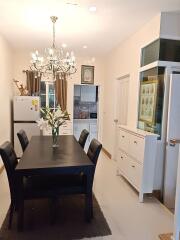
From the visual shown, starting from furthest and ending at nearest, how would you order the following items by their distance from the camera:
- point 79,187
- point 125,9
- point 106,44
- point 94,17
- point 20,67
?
1. point 20,67
2. point 106,44
3. point 94,17
4. point 125,9
5. point 79,187

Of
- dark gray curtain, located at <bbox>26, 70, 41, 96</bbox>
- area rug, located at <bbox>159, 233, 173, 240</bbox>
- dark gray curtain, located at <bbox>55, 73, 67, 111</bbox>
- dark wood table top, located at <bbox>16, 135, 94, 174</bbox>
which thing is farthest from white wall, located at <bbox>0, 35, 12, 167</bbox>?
area rug, located at <bbox>159, 233, 173, 240</bbox>

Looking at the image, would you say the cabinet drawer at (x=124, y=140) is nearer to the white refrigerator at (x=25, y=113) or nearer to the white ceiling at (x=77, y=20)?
the white ceiling at (x=77, y=20)

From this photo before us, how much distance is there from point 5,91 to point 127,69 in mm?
2791

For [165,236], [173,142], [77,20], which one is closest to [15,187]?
[165,236]

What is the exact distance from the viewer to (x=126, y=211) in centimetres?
273

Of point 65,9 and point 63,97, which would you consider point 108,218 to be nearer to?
point 65,9

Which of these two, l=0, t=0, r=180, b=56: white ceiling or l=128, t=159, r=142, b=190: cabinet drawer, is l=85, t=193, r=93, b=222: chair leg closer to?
l=128, t=159, r=142, b=190: cabinet drawer

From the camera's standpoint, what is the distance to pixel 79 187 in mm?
2381

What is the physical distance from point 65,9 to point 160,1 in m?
1.34

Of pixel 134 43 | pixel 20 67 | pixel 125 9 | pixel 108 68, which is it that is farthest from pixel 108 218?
pixel 20 67

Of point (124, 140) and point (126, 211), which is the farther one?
point (124, 140)

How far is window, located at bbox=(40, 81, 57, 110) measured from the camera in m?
5.85

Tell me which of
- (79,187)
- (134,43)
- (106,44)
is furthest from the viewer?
(106,44)

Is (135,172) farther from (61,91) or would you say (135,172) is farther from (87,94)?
(87,94)
